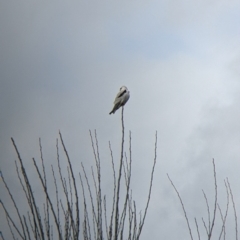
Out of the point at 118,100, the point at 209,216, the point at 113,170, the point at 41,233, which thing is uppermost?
the point at 118,100

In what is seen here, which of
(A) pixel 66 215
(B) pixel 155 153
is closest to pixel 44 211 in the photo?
(A) pixel 66 215

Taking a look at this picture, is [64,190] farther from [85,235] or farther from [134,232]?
[134,232]

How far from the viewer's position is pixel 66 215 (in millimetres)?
3064

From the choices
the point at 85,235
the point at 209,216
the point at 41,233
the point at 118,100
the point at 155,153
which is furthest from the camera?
the point at 118,100

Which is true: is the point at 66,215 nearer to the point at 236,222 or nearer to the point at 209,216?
the point at 209,216

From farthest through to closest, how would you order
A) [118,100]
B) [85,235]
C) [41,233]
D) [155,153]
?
1. [118,100]
2. [155,153]
3. [85,235]
4. [41,233]

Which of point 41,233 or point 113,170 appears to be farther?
point 113,170

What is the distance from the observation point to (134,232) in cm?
298

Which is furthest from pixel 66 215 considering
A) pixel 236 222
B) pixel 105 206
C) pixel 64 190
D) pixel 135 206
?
pixel 236 222

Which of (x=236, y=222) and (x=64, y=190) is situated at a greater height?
(x=64, y=190)

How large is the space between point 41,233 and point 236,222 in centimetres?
188

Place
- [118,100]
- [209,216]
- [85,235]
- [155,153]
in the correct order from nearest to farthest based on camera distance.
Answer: [85,235] → [155,153] → [209,216] → [118,100]

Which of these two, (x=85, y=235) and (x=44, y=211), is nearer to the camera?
(x=85, y=235)

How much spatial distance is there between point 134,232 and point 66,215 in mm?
614
